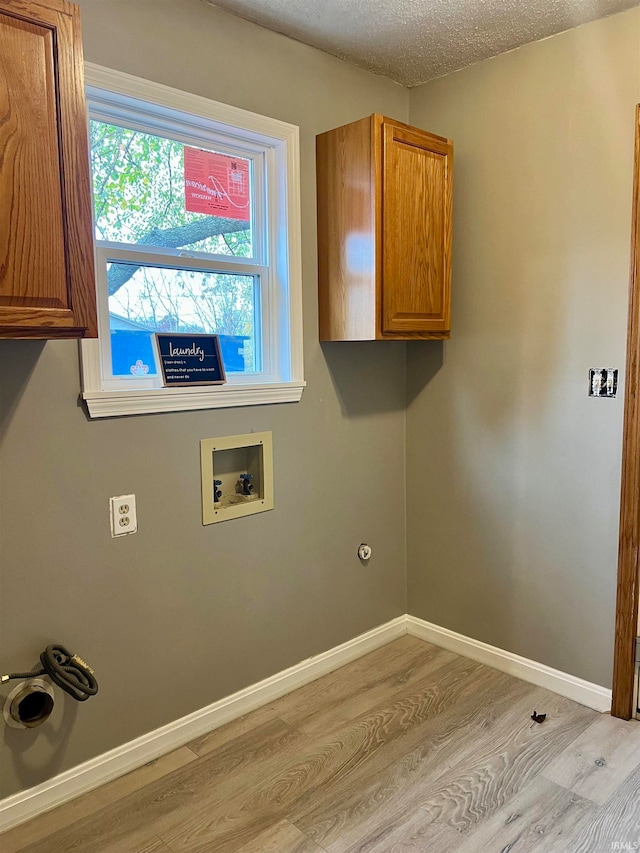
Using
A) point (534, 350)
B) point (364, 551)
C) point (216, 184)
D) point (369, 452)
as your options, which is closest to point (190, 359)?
point (216, 184)

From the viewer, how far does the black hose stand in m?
1.82

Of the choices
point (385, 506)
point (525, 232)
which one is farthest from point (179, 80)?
point (385, 506)

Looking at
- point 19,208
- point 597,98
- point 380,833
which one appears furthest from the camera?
point 597,98

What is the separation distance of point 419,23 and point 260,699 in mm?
2595

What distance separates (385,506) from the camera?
2949 millimetres

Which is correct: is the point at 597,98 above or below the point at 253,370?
above

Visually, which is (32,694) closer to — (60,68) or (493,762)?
(493,762)

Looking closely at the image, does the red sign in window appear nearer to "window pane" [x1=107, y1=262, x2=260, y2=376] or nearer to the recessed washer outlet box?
"window pane" [x1=107, y1=262, x2=260, y2=376]

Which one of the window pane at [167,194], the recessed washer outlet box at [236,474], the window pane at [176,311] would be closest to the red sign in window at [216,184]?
the window pane at [167,194]

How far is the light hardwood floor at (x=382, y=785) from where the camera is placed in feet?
5.84

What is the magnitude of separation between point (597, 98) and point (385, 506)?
185 centimetres

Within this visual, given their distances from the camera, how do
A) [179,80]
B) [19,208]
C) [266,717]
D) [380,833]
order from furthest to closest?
[266,717]
[179,80]
[380,833]
[19,208]

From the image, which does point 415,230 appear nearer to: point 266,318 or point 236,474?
point 266,318

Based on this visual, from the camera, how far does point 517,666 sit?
2.65m
